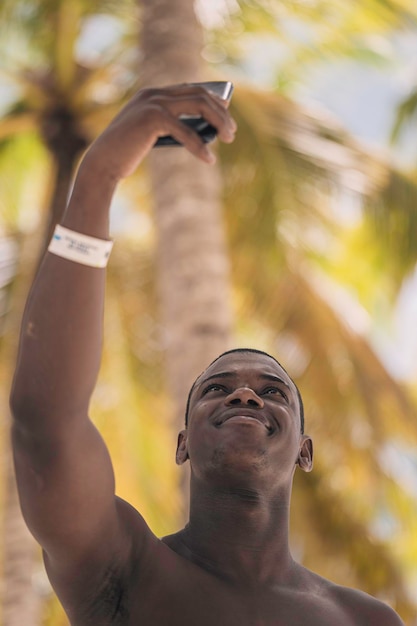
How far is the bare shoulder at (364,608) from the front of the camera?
89.8 inches

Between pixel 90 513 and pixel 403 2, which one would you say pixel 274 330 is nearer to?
pixel 403 2

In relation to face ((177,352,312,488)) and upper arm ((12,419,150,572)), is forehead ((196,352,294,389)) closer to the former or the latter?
face ((177,352,312,488))

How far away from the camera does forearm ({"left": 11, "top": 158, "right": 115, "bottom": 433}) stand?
6.44 ft

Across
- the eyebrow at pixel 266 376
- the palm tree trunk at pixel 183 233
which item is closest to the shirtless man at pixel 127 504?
the eyebrow at pixel 266 376

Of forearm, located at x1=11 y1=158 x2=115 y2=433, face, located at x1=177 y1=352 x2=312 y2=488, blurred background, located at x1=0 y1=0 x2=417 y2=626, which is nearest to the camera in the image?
forearm, located at x1=11 y1=158 x2=115 y2=433

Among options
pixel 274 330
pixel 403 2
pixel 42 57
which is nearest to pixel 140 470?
pixel 274 330

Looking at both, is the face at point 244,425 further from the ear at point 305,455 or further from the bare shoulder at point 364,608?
the bare shoulder at point 364,608

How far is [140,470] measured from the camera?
11117 millimetres

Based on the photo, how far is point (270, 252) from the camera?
10219 millimetres

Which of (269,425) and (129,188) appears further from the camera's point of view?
(129,188)

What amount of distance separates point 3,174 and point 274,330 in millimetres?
3738

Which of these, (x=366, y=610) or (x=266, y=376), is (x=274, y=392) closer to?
(x=266, y=376)

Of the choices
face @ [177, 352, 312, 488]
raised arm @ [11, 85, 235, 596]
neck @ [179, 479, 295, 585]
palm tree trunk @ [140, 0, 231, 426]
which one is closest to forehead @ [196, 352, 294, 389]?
face @ [177, 352, 312, 488]

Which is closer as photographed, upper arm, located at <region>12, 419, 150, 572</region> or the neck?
upper arm, located at <region>12, 419, 150, 572</region>
